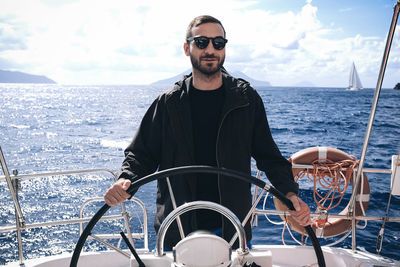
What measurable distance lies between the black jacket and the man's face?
0.36ft

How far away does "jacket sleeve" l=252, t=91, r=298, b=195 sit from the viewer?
1.44 meters

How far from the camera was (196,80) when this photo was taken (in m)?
1.63

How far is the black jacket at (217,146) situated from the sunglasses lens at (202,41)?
193 millimetres

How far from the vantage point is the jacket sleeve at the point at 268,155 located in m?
1.44

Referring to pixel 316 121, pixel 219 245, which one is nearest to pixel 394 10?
pixel 219 245

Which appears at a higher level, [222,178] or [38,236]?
[222,178]

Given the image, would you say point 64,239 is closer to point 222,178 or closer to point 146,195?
point 146,195

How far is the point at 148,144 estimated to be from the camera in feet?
5.28

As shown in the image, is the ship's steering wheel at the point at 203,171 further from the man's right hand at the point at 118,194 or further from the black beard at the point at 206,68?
the black beard at the point at 206,68

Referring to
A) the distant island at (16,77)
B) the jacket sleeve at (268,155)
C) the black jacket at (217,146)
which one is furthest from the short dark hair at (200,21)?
the distant island at (16,77)

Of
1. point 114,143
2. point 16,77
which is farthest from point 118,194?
point 16,77

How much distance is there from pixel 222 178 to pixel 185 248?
0.66 metres

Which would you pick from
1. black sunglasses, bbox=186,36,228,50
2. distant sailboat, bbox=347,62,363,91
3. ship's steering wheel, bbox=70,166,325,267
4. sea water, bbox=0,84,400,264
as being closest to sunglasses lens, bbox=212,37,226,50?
black sunglasses, bbox=186,36,228,50

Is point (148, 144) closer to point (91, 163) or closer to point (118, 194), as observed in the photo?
point (118, 194)
